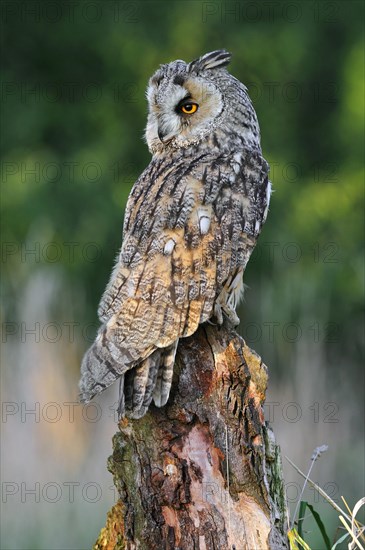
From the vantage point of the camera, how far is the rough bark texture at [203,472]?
3.04 m

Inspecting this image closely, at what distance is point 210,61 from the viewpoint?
407 centimetres

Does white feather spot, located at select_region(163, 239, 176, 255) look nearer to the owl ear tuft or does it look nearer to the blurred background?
the owl ear tuft

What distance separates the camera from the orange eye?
3.97 meters

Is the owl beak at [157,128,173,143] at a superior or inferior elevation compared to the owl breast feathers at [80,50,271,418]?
superior

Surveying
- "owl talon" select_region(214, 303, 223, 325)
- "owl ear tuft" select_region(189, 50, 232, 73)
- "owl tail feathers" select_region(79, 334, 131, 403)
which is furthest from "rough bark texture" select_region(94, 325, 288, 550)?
"owl ear tuft" select_region(189, 50, 232, 73)

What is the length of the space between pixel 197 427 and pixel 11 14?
28.8 ft

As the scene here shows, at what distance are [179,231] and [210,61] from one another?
3.22 feet

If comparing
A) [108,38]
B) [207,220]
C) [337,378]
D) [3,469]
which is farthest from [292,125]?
[207,220]

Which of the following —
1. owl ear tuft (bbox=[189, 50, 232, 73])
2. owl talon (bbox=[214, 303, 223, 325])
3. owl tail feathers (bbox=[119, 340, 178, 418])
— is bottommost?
owl tail feathers (bbox=[119, 340, 178, 418])

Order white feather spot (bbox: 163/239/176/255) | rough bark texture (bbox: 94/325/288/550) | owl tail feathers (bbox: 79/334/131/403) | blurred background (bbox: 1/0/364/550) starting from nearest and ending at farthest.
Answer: rough bark texture (bbox: 94/325/288/550) < owl tail feathers (bbox: 79/334/131/403) < white feather spot (bbox: 163/239/176/255) < blurred background (bbox: 1/0/364/550)

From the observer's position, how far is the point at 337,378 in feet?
23.1

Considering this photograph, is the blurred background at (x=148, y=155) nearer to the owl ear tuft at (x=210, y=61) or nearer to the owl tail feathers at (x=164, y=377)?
the owl ear tuft at (x=210, y=61)

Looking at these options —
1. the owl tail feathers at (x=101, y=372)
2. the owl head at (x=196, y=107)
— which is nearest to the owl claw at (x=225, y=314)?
the owl tail feathers at (x=101, y=372)

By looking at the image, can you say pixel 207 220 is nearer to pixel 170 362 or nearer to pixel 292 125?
pixel 170 362
